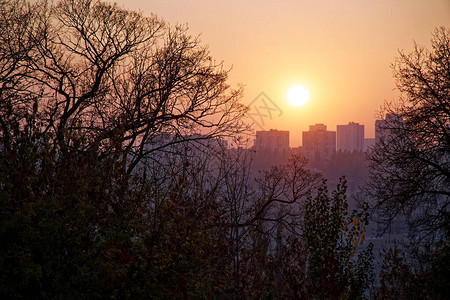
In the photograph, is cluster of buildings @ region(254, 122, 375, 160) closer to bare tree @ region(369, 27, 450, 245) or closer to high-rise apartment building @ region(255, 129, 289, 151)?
high-rise apartment building @ region(255, 129, 289, 151)

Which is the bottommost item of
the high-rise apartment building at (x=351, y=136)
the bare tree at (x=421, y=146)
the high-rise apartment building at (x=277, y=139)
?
the bare tree at (x=421, y=146)

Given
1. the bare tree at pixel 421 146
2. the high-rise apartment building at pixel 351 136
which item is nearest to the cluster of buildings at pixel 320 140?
the high-rise apartment building at pixel 351 136

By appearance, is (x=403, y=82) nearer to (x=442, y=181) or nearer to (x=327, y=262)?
(x=442, y=181)

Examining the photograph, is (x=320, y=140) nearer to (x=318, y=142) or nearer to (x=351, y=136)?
(x=318, y=142)

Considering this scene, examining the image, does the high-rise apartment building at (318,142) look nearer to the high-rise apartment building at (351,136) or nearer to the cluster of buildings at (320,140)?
the cluster of buildings at (320,140)

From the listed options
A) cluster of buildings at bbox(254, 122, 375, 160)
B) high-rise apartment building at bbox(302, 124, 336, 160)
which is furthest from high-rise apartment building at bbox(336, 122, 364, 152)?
high-rise apartment building at bbox(302, 124, 336, 160)

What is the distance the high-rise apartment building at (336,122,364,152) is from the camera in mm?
163125

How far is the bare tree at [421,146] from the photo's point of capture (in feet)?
52.9

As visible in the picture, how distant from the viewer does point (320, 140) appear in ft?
458

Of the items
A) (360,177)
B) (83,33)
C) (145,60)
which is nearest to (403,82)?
(145,60)

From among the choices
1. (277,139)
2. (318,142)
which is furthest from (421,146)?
(318,142)

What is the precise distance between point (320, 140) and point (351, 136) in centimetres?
2959

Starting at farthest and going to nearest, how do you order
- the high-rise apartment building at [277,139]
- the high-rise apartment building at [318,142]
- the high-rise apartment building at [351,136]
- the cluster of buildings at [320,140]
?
the high-rise apartment building at [351,136] → the high-rise apartment building at [318,142] → the cluster of buildings at [320,140] → the high-rise apartment building at [277,139]

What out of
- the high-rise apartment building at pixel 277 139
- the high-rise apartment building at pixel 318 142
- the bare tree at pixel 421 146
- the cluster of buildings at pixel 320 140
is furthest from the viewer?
the high-rise apartment building at pixel 318 142
